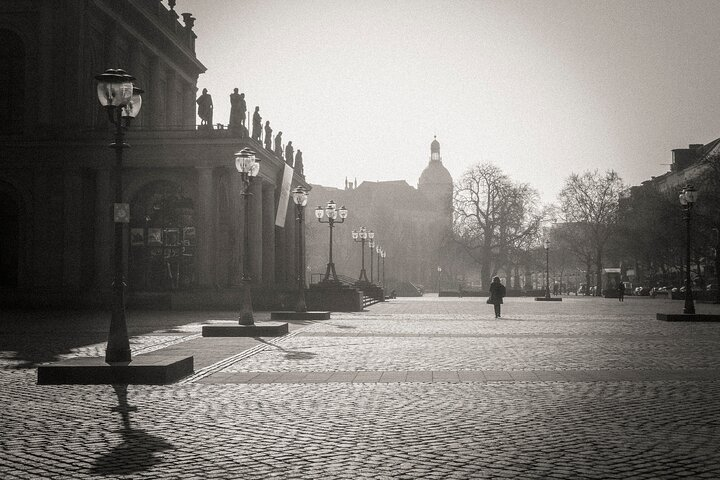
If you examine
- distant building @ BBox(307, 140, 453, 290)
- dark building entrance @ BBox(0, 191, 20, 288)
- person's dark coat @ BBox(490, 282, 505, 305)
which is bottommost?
person's dark coat @ BBox(490, 282, 505, 305)

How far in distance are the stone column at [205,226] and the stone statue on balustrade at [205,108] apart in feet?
8.54

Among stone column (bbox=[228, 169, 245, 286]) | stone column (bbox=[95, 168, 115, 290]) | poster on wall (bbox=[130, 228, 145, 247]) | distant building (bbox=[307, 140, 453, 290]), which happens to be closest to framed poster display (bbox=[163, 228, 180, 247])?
poster on wall (bbox=[130, 228, 145, 247])

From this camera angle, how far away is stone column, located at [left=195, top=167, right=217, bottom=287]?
47188 millimetres

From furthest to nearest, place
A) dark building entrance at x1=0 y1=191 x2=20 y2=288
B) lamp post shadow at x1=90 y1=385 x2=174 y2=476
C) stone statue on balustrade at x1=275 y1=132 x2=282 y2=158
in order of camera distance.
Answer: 1. stone statue on balustrade at x1=275 y1=132 x2=282 y2=158
2. dark building entrance at x1=0 y1=191 x2=20 y2=288
3. lamp post shadow at x1=90 y1=385 x2=174 y2=476

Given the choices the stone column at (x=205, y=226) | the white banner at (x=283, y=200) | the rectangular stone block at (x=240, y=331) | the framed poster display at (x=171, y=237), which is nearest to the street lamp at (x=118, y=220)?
the rectangular stone block at (x=240, y=331)

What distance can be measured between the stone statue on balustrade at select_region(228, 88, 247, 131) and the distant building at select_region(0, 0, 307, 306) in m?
0.55

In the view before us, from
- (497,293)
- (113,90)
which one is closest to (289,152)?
(497,293)

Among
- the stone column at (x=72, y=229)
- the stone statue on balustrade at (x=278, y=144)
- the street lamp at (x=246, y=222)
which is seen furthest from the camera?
the stone statue on balustrade at (x=278, y=144)

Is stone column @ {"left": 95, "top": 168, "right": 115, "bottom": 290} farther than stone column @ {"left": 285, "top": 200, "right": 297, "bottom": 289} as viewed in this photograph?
No

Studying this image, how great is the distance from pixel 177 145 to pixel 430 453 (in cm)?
4207

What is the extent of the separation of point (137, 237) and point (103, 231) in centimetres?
217

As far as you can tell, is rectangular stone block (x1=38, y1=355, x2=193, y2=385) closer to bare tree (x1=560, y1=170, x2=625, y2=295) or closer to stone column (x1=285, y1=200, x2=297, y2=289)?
stone column (x1=285, y1=200, x2=297, y2=289)

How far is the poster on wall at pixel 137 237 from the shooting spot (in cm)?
4928

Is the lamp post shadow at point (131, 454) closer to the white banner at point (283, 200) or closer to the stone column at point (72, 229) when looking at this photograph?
the stone column at point (72, 229)
